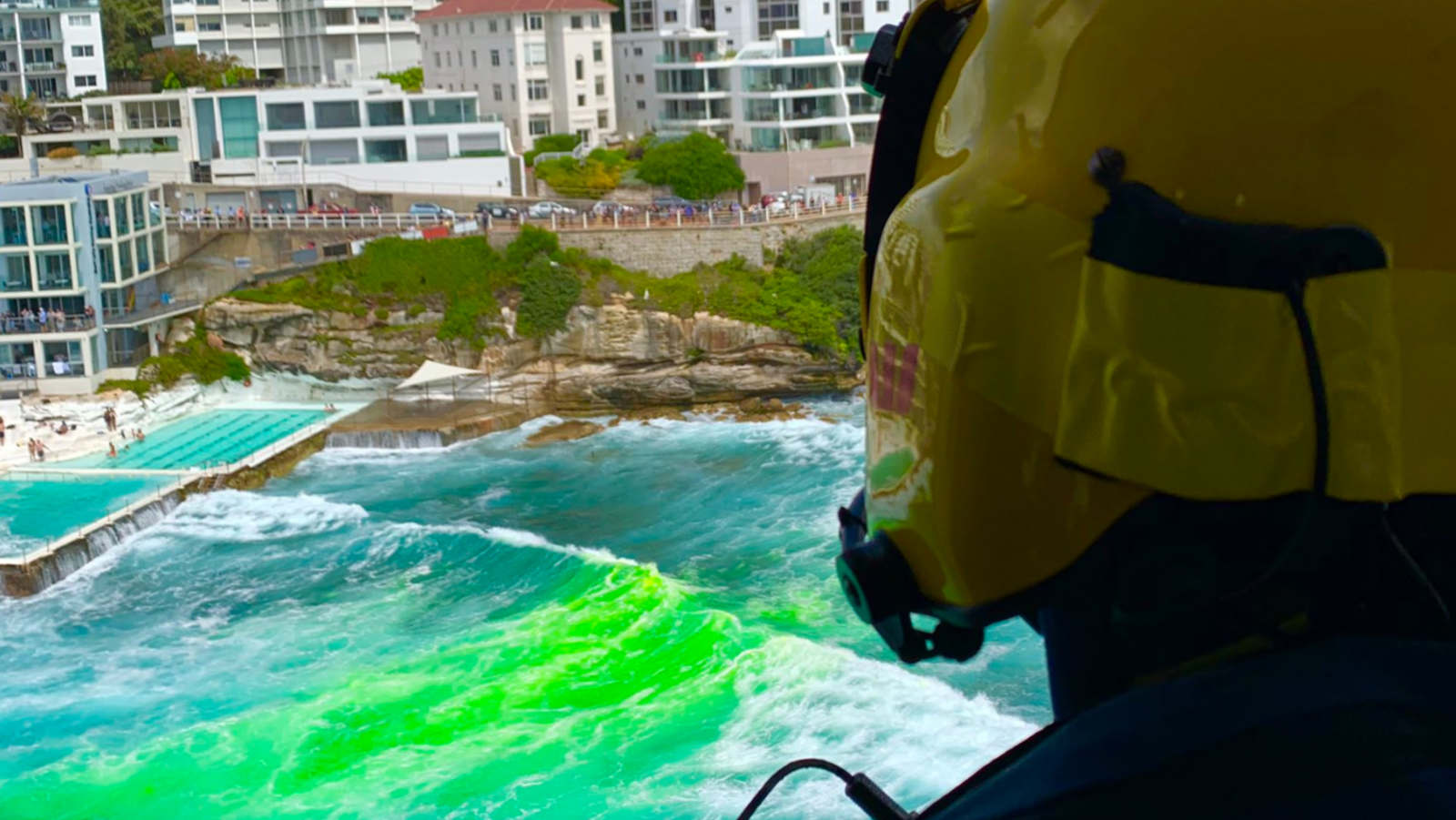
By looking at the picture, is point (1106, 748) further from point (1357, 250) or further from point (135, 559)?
point (135, 559)

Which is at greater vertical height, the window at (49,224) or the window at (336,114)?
the window at (336,114)

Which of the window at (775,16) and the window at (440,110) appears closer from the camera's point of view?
the window at (440,110)

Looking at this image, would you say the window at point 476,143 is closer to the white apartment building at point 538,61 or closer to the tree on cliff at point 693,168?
the white apartment building at point 538,61

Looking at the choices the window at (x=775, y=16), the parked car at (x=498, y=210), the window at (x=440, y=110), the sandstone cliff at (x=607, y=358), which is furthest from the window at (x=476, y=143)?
the sandstone cliff at (x=607, y=358)

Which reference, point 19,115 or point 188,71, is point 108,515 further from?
point 188,71

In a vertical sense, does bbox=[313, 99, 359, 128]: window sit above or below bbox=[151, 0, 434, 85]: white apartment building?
below

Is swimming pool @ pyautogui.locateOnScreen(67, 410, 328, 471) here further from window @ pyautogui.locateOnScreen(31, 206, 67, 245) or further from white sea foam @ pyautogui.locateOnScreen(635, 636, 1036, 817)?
white sea foam @ pyautogui.locateOnScreen(635, 636, 1036, 817)

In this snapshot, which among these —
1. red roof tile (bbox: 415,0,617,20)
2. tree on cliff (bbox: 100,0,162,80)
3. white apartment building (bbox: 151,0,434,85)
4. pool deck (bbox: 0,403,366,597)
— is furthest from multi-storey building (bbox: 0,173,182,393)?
tree on cliff (bbox: 100,0,162,80)
